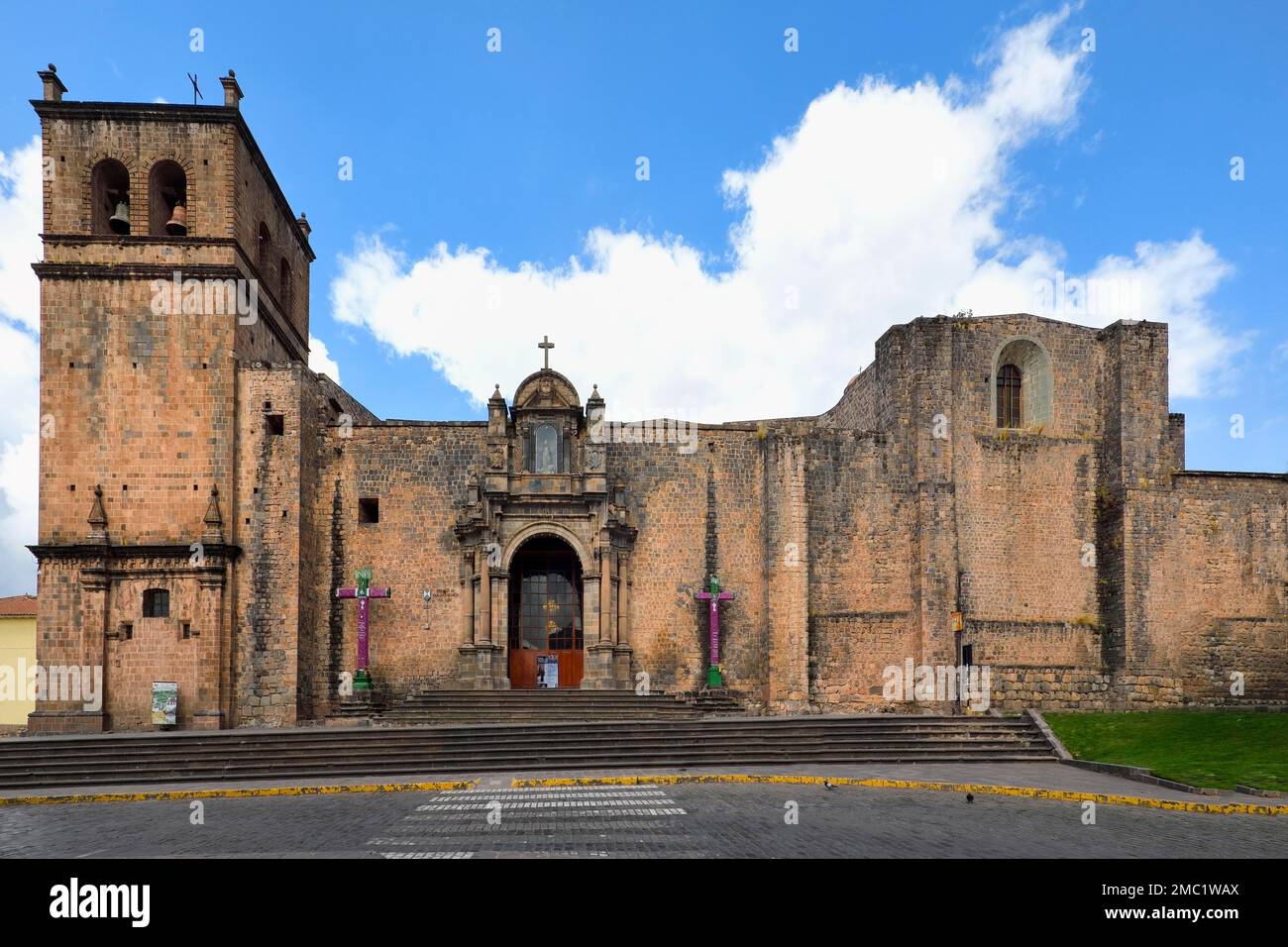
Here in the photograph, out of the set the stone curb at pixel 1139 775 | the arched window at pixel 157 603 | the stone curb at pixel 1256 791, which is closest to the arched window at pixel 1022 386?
the stone curb at pixel 1139 775

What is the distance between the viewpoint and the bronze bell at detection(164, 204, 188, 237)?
80.8 feet

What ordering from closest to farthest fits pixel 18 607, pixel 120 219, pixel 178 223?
pixel 178 223 < pixel 120 219 < pixel 18 607

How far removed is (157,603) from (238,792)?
10141mm

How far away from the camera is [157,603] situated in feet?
78.7

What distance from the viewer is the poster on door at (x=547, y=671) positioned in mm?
25891

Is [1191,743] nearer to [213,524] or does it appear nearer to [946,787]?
[946,787]

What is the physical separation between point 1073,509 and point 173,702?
25.8 m

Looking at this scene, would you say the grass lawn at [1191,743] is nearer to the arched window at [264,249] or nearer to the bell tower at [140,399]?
the bell tower at [140,399]

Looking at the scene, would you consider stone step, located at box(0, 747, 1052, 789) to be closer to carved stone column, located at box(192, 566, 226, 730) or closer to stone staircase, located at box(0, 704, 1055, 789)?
stone staircase, located at box(0, 704, 1055, 789)

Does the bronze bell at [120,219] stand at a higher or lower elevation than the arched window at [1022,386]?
higher

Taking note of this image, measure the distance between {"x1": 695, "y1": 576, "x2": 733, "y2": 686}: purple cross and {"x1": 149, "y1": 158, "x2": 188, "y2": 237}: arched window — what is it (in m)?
17.8

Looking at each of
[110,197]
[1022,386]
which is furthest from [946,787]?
[110,197]

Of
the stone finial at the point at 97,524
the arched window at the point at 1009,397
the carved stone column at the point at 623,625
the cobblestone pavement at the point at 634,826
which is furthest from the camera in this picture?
the arched window at the point at 1009,397

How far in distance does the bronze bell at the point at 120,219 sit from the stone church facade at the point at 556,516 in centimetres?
10
